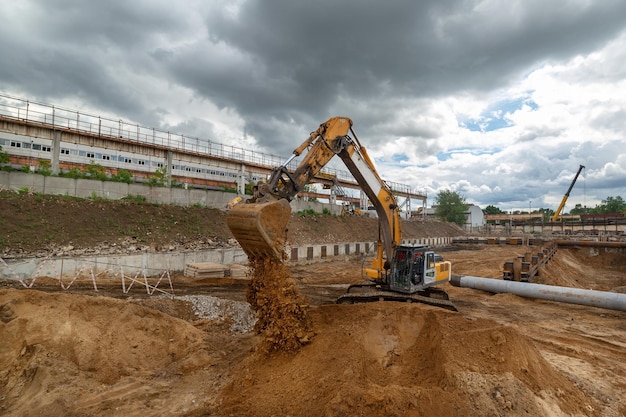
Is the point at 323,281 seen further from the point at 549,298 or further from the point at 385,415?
the point at 385,415

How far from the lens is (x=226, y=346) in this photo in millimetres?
8195

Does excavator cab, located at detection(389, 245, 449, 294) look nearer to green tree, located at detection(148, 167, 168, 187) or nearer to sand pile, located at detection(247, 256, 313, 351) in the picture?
sand pile, located at detection(247, 256, 313, 351)

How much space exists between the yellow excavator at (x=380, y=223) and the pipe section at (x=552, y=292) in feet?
14.2

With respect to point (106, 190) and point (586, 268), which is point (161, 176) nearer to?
point (106, 190)

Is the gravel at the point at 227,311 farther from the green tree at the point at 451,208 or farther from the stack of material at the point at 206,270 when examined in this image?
the green tree at the point at 451,208

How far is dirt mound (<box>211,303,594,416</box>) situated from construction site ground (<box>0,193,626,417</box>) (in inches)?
0.8

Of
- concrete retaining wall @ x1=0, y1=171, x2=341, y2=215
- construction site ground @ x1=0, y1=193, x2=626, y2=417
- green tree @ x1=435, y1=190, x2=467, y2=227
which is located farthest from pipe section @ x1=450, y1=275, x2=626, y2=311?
green tree @ x1=435, y1=190, x2=467, y2=227

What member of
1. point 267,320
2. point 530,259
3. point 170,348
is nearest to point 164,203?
point 170,348

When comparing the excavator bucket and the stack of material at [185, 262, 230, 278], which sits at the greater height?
the excavator bucket

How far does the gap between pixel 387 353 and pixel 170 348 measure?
497cm

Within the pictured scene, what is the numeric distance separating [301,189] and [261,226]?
2.30m

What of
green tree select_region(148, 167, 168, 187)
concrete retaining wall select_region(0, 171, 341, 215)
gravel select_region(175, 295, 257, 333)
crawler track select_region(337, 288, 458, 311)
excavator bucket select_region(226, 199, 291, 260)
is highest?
green tree select_region(148, 167, 168, 187)

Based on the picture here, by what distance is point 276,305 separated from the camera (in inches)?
262

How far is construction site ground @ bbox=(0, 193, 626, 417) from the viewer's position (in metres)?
5.10
